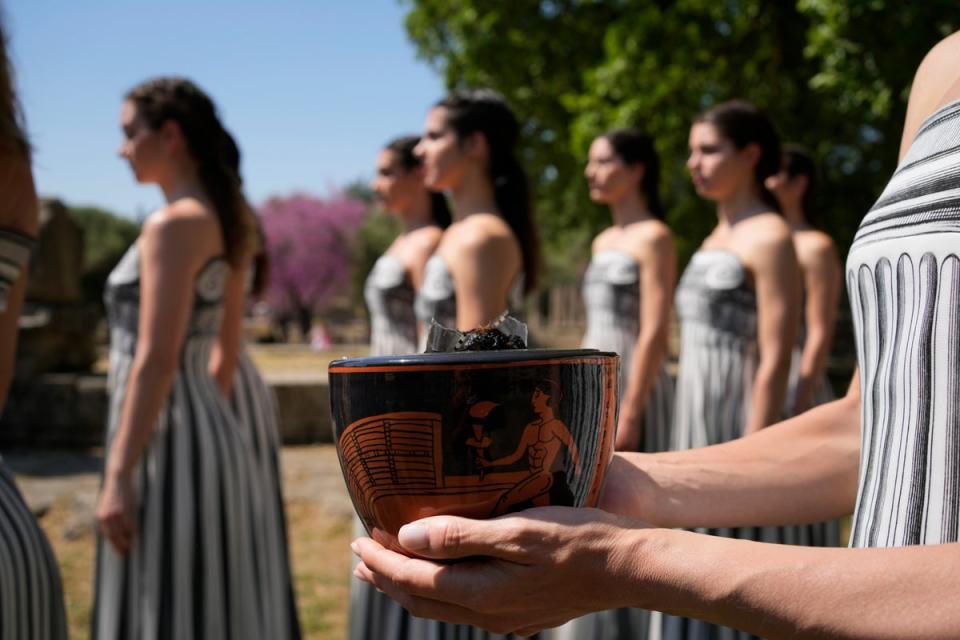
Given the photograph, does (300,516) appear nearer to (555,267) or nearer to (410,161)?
(410,161)

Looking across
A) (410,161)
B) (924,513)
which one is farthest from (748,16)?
(924,513)

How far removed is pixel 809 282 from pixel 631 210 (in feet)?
3.41

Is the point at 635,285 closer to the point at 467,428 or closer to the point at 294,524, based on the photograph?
the point at 294,524

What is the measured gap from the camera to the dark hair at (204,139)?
10.6ft

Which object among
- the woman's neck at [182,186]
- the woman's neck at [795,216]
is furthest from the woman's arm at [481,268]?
the woman's neck at [795,216]

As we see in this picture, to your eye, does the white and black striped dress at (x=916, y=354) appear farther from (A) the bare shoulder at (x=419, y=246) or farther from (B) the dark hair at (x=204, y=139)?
(A) the bare shoulder at (x=419, y=246)

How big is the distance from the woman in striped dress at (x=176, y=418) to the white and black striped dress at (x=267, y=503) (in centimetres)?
5

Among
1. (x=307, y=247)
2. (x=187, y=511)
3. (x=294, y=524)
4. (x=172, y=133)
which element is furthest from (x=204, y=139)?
(x=307, y=247)

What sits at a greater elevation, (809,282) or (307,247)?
(307,247)

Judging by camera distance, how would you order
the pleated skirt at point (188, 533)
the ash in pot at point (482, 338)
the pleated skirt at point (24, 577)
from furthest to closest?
the pleated skirt at point (188, 533) < the pleated skirt at point (24, 577) < the ash in pot at point (482, 338)

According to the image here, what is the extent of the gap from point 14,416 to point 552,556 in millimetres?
8918

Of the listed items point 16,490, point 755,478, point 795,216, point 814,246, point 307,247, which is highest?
point 307,247

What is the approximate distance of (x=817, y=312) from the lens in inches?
184

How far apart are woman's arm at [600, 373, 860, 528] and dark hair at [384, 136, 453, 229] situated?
3.38 m
